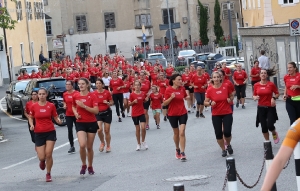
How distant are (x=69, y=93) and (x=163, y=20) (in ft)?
230

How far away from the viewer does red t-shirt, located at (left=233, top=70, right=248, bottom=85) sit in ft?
95.5

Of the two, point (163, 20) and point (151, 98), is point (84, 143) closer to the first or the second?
point (151, 98)

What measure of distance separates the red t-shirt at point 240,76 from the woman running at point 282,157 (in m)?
22.8

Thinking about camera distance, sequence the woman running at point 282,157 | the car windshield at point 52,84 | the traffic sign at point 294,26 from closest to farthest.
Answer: the woman running at point 282,157
the traffic sign at point 294,26
the car windshield at point 52,84

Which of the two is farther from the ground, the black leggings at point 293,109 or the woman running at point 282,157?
the woman running at point 282,157

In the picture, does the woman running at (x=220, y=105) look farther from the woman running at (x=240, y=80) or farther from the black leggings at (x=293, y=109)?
the woman running at (x=240, y=80)

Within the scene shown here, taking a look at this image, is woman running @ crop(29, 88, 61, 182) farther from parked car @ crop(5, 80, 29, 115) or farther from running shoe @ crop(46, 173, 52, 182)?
parked car @ crop(5, 80, 29, 115)

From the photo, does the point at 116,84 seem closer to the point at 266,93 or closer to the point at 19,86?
the point at 19,86

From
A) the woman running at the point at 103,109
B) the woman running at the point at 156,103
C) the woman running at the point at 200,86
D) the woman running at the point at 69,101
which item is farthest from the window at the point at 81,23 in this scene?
the woman running at the point at 103,109

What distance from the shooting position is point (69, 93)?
19062 millimetres

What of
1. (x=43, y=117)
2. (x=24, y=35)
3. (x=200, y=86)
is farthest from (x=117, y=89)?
(x=24, y=35)

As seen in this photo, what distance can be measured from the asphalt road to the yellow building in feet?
124

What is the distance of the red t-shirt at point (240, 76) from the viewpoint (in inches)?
1146

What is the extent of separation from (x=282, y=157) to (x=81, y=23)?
271 feet
